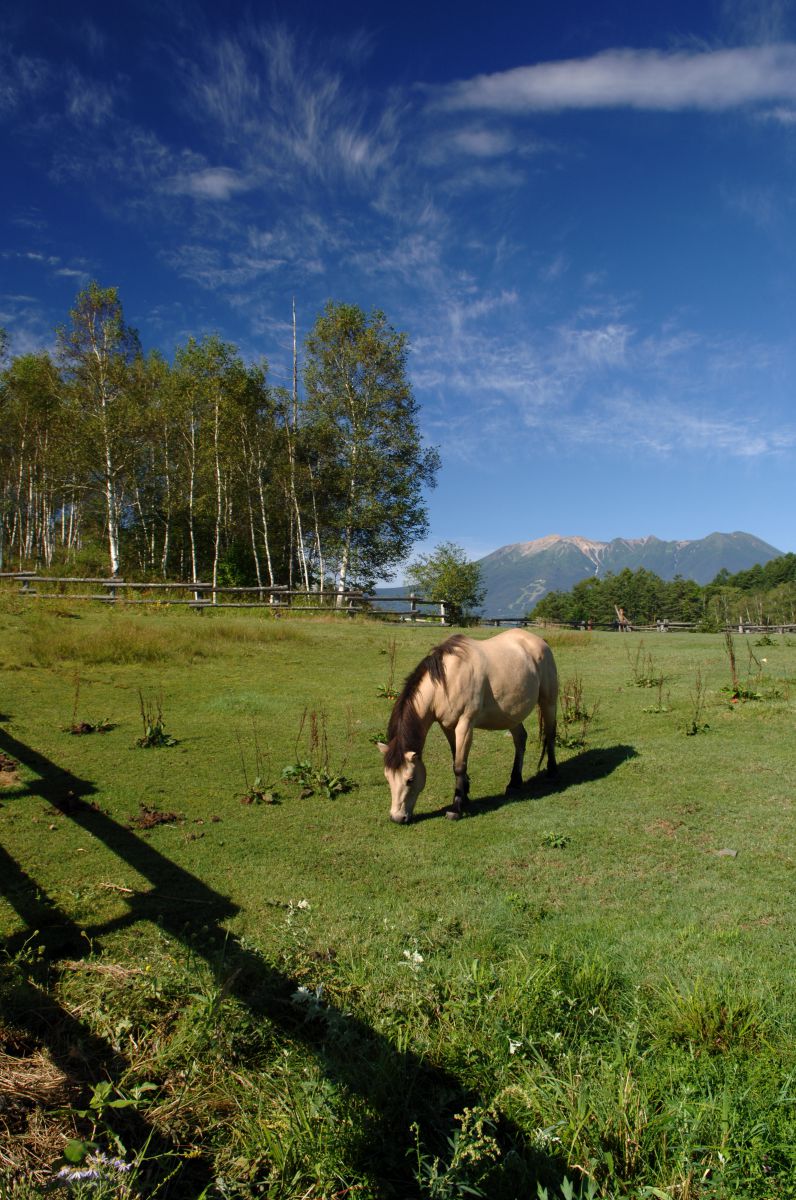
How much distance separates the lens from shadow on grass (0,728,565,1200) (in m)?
2.38

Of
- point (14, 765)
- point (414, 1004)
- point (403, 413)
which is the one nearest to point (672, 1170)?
point (414, 1004)

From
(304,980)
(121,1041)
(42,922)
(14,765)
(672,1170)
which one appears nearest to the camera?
(672,1170)

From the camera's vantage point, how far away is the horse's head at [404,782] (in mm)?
6035

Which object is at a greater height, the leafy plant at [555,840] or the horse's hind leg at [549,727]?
the horse's hind leg at [549,727]

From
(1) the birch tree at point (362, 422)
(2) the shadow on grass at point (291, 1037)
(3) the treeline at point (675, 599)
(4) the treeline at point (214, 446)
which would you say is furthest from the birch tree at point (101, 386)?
(3) the treeline at point (675, 599)

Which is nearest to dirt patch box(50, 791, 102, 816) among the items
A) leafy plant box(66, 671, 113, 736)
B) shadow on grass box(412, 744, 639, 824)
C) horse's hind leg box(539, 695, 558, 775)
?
leafy plant box(66, 671, 113, 736)

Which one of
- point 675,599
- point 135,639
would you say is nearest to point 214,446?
point 135,639

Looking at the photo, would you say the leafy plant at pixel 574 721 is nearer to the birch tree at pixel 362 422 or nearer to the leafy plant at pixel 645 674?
the leafy plant at pixel 645 674

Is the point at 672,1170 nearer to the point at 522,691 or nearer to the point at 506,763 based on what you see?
the point at 522,691

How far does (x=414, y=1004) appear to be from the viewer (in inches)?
125

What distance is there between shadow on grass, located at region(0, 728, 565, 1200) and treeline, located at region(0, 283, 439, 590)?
2684cm

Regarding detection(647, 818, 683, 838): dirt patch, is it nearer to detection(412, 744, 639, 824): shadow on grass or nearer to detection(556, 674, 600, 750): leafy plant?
detection(412, 744, 639, 824): shadow on grass

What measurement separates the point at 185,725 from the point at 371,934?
607cm

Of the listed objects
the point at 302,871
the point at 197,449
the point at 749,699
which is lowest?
the point at 302,871
